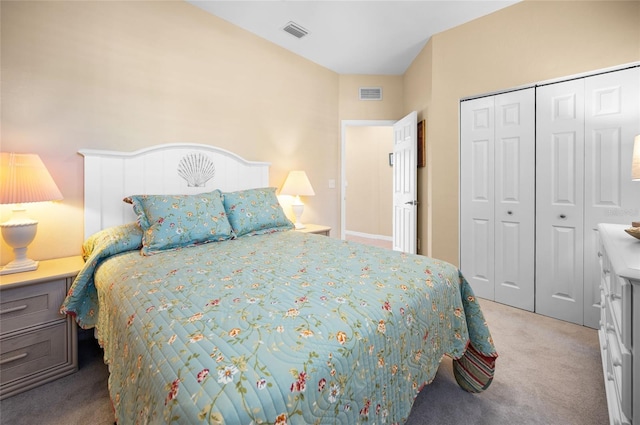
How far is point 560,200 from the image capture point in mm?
2371

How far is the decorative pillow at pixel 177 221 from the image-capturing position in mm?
1877

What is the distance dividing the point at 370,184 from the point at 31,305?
5202 millimetres

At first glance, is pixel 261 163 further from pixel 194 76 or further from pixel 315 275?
pixel 315 275

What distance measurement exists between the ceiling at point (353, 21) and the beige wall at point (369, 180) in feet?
7.48

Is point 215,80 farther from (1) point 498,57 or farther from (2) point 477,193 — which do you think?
(2) point 477,193

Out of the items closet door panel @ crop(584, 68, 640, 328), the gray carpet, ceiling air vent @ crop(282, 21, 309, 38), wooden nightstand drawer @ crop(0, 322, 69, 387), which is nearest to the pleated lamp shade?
wooden nightstand drawer @ crop(0, 322, 69, 387)

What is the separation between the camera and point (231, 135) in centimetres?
298

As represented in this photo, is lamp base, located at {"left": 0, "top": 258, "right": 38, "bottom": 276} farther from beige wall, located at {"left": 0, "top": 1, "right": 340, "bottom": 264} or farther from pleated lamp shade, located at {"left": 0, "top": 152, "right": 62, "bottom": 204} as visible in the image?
pleated lamp shade, located at {"left": 0, "top": 152, "right": 62, "bottom": 204}

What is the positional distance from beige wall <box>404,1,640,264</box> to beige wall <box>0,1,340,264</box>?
1.62 meters

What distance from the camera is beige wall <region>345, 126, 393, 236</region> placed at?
18.8ft

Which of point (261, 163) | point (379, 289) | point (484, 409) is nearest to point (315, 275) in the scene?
point (379, 289)

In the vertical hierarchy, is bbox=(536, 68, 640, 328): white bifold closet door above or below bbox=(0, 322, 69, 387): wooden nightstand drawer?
above

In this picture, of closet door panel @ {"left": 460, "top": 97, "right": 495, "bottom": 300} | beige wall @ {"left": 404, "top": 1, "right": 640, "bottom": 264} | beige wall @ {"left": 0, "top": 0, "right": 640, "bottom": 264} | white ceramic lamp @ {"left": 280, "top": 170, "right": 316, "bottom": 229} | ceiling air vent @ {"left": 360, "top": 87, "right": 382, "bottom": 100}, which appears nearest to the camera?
beige wall @ {"left": 0, "top": 0, "right": 640, "bottom": 264}

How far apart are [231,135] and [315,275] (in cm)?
214
